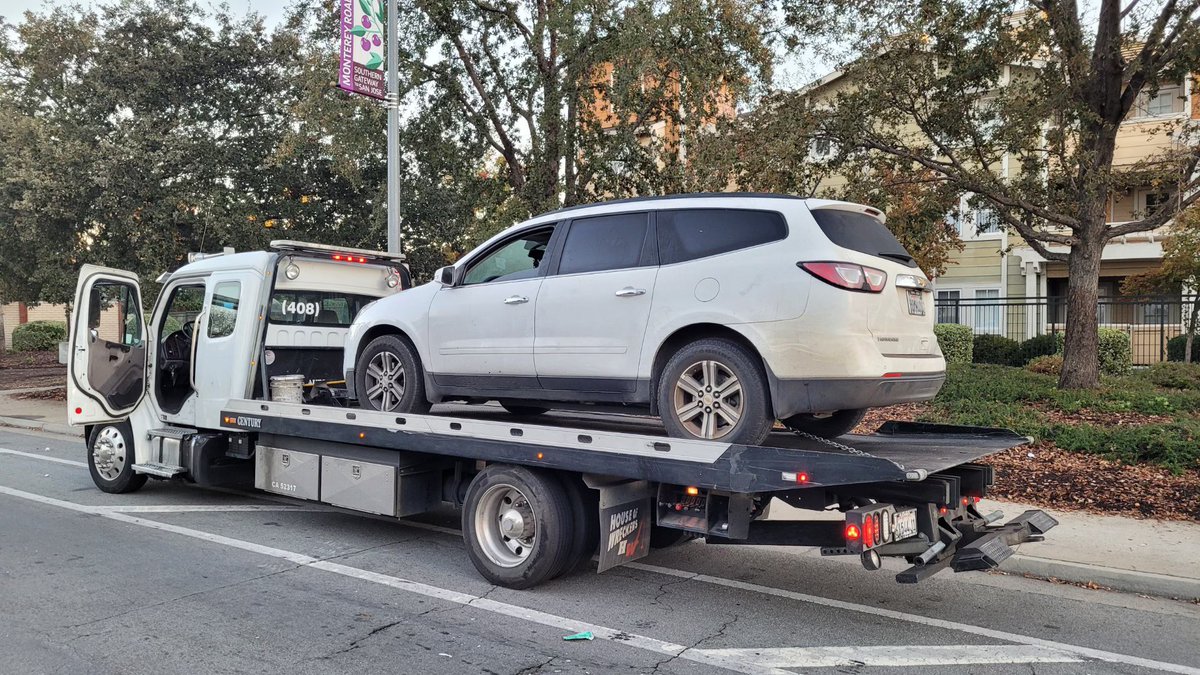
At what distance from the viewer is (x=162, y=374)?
8.48m

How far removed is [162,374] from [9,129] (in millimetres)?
11051

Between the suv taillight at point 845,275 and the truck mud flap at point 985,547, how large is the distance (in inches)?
61.6

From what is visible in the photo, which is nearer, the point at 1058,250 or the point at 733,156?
the point at 733,156

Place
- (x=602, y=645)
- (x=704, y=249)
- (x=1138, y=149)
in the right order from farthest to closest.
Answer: (x=1138, y=149) < (x=704, y=249) < (x=602, y=645)

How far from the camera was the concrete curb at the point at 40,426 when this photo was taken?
14203 millimetres

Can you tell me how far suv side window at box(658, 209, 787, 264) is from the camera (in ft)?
16.7

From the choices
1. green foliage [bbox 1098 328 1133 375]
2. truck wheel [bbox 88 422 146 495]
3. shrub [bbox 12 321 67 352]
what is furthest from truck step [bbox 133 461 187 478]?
shrub [bbox 12 321 67 352]

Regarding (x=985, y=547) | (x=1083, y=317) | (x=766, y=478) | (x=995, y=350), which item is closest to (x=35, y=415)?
(x=766, y=478)

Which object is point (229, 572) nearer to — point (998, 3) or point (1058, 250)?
point (998, 3)

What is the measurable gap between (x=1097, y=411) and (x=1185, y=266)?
8.84 meters

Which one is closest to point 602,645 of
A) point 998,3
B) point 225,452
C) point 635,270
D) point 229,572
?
point 635,270

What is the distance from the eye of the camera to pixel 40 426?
1462cm

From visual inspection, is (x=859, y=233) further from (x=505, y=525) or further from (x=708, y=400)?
(x=505, y=525)

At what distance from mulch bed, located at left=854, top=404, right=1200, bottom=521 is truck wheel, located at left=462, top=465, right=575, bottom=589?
4771 millimetres
